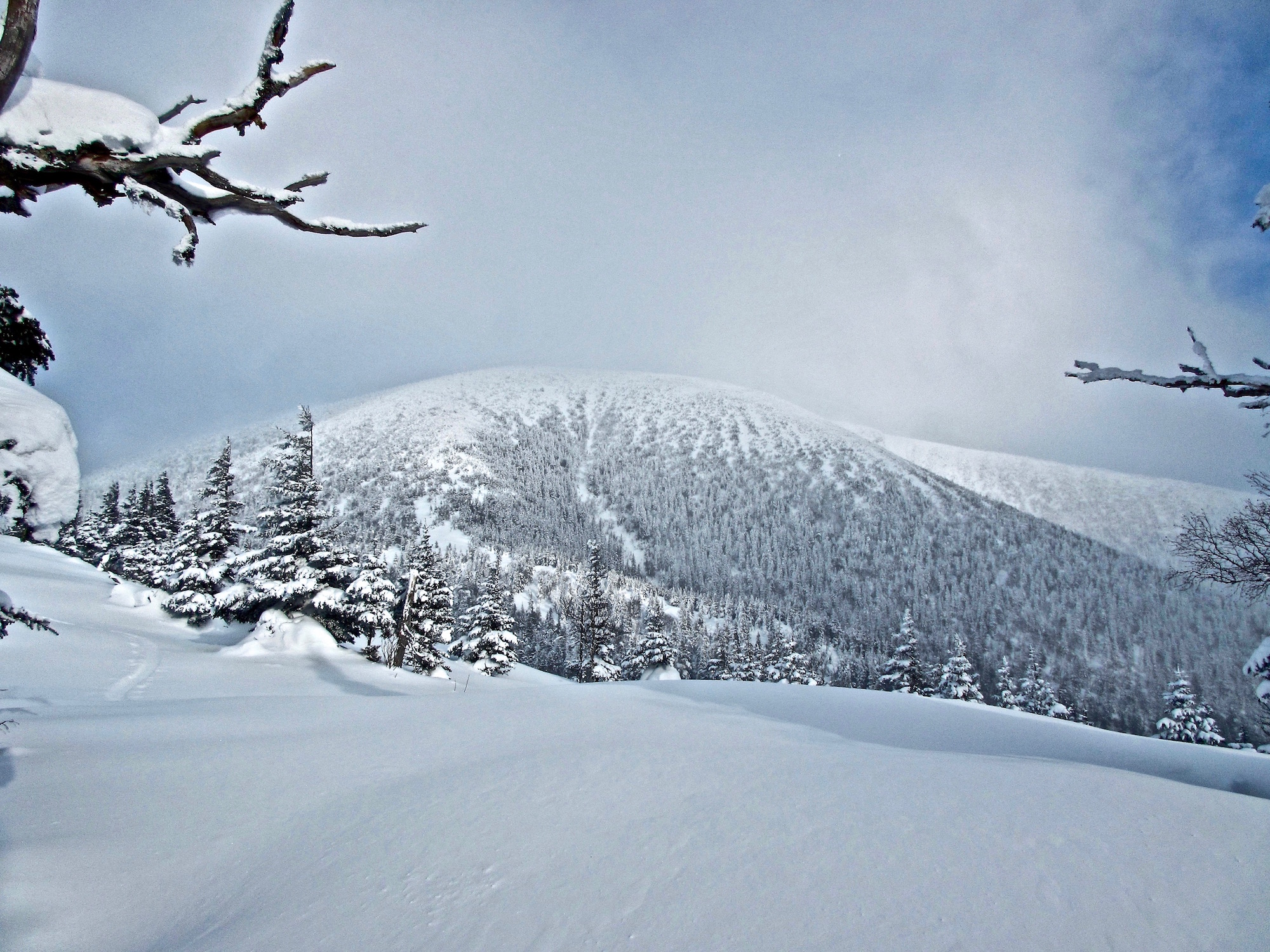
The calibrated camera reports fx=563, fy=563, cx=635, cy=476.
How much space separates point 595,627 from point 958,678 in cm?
2138

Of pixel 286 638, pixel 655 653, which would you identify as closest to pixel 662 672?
pixel 655 653

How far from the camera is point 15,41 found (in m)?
1.94

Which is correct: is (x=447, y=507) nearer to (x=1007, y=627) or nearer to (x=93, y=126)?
(x=1007, y=627)

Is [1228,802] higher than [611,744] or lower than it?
higher

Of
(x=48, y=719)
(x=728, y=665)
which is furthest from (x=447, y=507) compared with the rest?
(x=48, y=719)

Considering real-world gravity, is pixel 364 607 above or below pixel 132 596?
above

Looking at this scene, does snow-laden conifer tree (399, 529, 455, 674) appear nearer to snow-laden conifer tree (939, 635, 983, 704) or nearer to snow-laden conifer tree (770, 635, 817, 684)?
snow-laden conifer tree (770, 635, 817, 684)

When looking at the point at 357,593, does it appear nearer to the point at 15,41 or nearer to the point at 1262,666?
the point at 15,41

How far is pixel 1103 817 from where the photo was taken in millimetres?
3309

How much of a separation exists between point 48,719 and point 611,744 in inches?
315

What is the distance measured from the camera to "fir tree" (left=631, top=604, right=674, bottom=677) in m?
33.6

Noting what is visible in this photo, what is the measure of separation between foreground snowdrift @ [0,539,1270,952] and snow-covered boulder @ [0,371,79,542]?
2203mm

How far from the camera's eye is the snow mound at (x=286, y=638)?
18641mm

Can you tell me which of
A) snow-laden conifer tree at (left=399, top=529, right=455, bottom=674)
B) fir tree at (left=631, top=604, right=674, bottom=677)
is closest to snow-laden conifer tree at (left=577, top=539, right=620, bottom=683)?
fir tree at (left=631, top=604, right=674, bottom=677)
